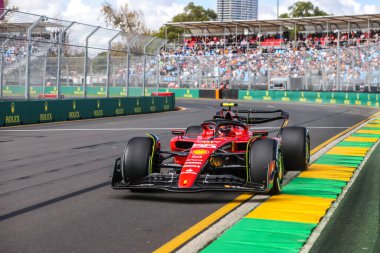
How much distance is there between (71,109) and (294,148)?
580 inches

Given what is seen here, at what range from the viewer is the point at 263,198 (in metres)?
7.46

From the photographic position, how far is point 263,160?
7262 millimetres

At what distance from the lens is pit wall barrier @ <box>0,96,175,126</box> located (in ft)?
64.1

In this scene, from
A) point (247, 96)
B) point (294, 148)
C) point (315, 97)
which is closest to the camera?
point (294, 148)

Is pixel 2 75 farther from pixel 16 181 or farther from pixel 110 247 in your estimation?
pixel 110 247

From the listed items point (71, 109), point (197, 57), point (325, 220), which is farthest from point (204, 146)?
point (197, 57)

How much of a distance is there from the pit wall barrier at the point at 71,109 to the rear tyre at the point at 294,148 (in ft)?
38.9

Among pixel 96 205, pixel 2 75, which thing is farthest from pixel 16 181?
pixel 2 75

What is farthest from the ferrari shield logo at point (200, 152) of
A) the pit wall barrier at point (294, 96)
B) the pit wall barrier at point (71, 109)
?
the pit wall barrier at point (294, 96)

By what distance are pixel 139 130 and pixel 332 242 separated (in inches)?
523

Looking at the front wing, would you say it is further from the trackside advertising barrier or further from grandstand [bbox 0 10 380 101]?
the trackside advertising barrier

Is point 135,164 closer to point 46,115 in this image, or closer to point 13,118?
point 13,118

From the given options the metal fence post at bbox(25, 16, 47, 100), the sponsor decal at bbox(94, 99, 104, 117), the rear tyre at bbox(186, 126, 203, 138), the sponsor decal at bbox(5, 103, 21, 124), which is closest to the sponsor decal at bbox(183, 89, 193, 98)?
the sponsor decal at bbox(94, 99, 104, 117)

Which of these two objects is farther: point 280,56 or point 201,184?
point 280,56
